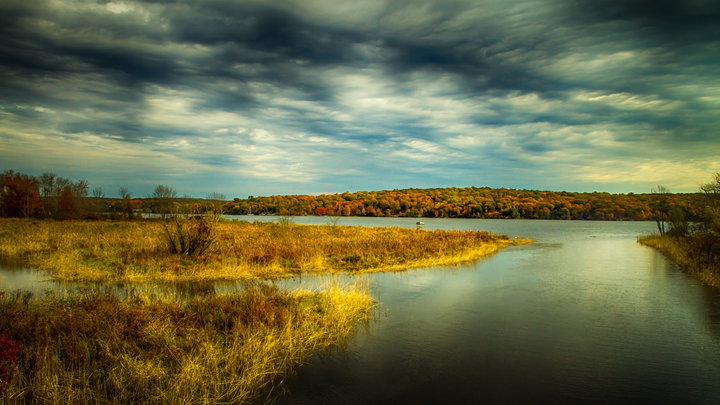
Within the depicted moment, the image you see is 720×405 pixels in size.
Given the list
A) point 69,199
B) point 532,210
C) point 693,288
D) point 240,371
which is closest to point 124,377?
point 240,371

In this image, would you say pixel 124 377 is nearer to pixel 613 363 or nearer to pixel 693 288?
pixel 613 363

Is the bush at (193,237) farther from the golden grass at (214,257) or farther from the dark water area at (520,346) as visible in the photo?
the dark water area at (520,346)

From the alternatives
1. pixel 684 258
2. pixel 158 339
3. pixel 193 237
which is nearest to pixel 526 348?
pixel 158 339

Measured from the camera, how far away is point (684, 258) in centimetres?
2619

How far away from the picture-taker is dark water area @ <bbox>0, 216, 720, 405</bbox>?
25.1ft

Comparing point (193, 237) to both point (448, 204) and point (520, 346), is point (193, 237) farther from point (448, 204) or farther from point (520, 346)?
point (448, 204)

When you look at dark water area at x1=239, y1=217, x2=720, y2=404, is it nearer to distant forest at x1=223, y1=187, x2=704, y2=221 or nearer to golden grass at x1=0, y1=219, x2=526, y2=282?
golden grass at x1=0, y1=219, x2=526, y2=282

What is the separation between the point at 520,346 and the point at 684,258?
78.8 feet

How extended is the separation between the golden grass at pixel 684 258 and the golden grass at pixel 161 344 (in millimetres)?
19198

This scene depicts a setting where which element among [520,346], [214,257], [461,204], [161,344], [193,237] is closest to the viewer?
[161,344]

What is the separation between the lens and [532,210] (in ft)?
426

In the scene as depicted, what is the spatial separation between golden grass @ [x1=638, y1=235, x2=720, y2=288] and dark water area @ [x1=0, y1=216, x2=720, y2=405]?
1634 mm

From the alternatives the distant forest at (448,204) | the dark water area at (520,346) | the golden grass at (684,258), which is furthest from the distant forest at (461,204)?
the dark water area at (520,346)

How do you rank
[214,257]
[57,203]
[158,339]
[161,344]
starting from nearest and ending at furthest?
[161,344], [158,339], [214,257], [57,203]
